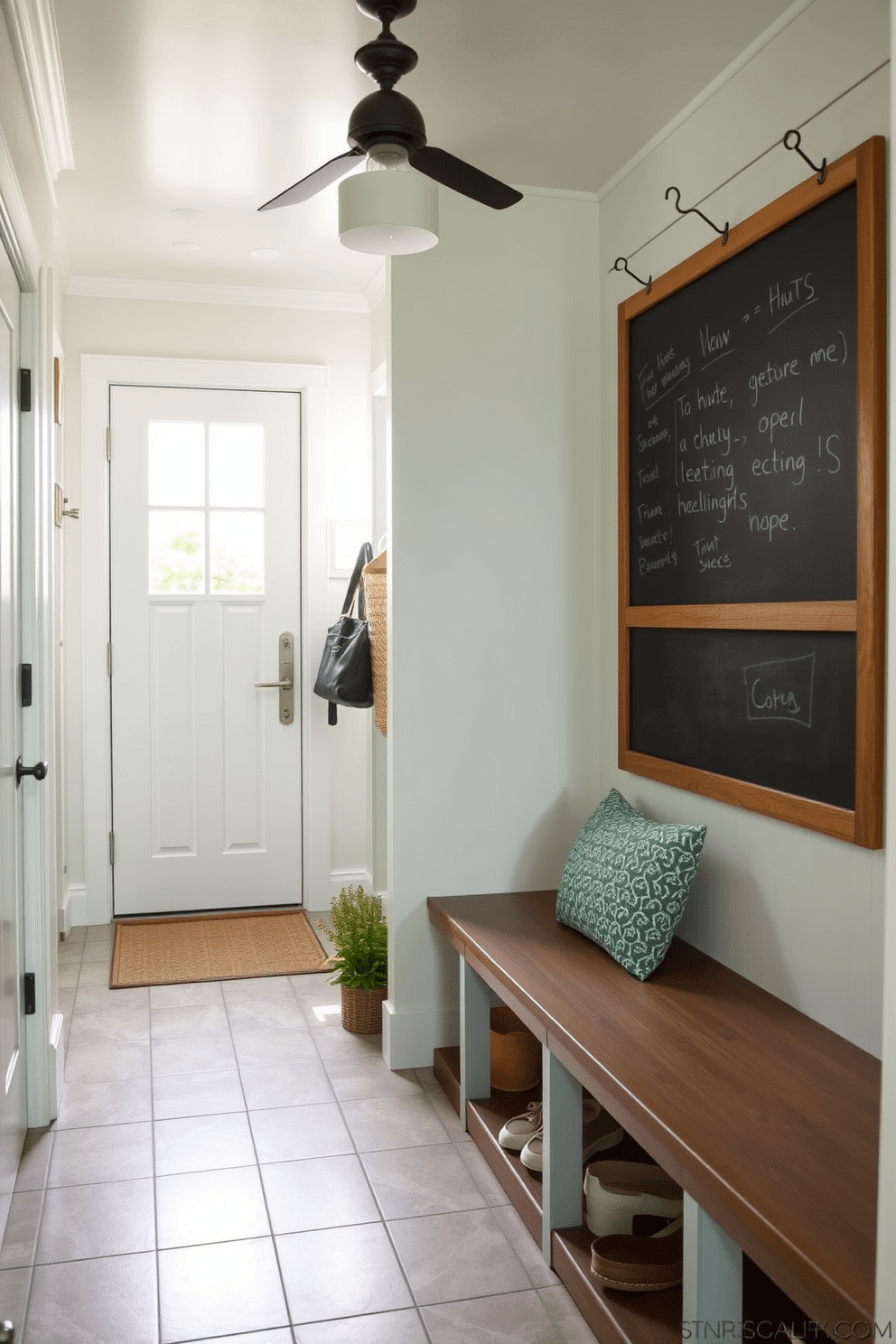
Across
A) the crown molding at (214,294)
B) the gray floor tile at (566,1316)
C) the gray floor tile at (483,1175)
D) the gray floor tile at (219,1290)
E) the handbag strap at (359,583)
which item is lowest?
the gray floor tile at (566,1316)

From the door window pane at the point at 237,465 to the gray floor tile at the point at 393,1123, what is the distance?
255cm

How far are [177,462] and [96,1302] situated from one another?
3.21 meters

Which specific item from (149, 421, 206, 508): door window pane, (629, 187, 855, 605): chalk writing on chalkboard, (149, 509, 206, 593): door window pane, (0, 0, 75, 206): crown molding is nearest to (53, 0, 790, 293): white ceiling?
(0, 0, 75, 206): crown molding

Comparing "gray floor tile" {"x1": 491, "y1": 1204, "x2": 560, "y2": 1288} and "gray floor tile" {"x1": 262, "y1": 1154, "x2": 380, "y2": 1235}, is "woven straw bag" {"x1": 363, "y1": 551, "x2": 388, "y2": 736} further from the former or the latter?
"gray floor tile" {"x1": 491, "y1": 1204, "x2": 560, "y2": 1288}

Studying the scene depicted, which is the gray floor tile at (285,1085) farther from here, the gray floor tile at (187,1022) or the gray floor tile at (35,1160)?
the gray floor tile at (35,1160)

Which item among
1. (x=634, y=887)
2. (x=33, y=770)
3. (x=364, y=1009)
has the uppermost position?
(x=33, y=770)

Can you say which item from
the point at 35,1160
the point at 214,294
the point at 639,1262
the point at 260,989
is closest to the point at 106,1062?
the point at 35,1160

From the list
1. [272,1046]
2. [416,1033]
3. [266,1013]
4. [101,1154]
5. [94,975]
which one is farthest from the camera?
[94,975]

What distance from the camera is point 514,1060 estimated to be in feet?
9.11

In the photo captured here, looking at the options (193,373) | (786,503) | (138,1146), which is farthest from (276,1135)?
(193,373)

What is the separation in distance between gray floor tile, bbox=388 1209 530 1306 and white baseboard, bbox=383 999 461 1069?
780mm

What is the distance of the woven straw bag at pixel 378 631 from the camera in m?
3.41

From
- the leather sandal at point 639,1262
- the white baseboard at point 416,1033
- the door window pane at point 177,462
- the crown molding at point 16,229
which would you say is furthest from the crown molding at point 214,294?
the leather sandal at point 639,1262

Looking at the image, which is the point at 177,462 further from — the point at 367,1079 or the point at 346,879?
the point at 367,1079
